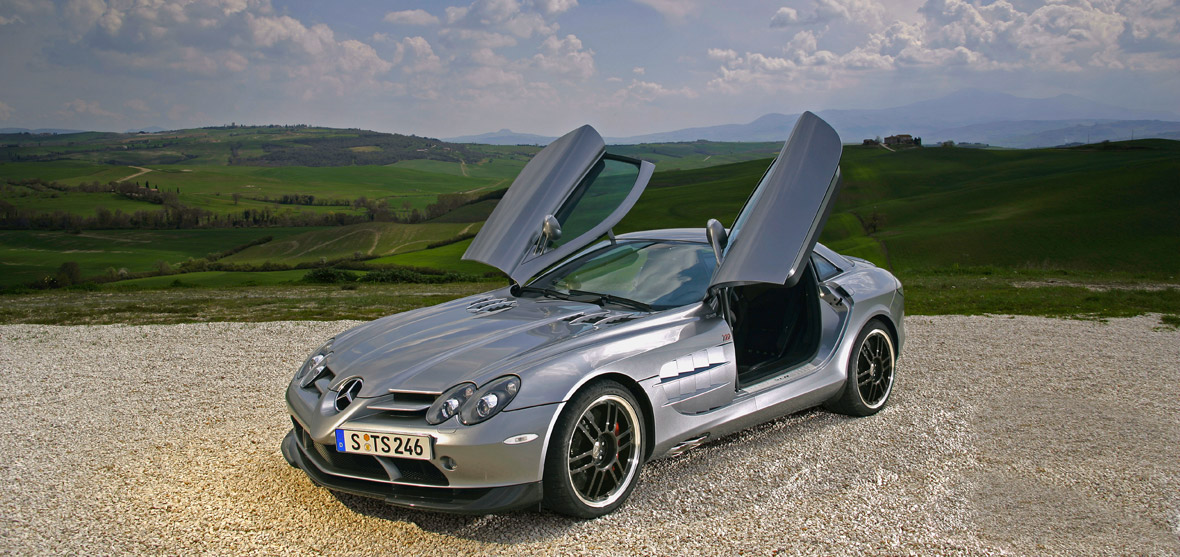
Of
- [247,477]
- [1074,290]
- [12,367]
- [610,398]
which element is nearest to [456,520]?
[610,398]

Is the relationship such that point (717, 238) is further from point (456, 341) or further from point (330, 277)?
point (330, 277)

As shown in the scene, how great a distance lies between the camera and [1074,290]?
1587cm

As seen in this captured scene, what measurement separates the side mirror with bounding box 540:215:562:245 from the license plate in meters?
Answer: 2.03

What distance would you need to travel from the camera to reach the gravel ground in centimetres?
367

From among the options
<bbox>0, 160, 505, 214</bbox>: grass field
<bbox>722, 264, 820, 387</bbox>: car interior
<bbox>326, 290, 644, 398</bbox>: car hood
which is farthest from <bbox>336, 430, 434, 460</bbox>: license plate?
<bbox>0, 160, 505, 214</bbox>: grass field

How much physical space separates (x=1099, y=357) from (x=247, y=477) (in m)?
8.58

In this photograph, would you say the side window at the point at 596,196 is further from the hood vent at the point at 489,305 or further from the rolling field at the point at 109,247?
the rolling field at the point at 109,247

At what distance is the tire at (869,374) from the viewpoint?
5.66 m

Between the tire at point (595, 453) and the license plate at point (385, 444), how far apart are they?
1.92 ft

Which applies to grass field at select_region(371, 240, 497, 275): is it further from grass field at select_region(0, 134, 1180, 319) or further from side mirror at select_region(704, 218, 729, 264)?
side mirror at select_region(704, 218, 729, 264)

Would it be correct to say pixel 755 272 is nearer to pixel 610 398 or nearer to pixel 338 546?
pixel 610 398

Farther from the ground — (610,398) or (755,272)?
(755,272)

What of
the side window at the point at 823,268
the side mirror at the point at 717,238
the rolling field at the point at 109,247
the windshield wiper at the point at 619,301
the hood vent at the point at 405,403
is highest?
the side mirror at the point at 717,238

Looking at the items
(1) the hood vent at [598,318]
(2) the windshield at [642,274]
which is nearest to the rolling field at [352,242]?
(2) the windshield at [642,274]
